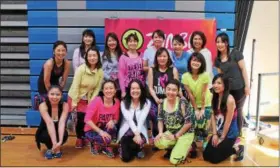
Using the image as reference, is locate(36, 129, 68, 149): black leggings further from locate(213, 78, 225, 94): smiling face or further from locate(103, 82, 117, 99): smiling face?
locate(213, 78, 225, 94): smiling face

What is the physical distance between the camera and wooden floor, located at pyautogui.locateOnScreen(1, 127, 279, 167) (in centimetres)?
296

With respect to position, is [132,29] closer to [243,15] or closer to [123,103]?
[123,103]

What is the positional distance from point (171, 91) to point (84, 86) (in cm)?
97

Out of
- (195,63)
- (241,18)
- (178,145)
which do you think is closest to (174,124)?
(178,145)

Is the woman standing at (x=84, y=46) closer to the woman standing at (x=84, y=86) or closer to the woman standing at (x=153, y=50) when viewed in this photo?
the woman standing at (x=84, y=86)

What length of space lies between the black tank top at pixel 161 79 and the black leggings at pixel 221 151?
75 centimetres

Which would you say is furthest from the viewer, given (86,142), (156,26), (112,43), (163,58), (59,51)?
(156,26)

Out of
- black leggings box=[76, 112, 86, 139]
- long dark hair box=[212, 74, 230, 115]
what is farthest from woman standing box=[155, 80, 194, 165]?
black leggings box=[76, 112, 86, 139]

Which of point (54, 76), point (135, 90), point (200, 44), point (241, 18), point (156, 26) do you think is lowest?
point (135, 90)

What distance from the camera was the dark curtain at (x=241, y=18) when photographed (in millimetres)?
3996

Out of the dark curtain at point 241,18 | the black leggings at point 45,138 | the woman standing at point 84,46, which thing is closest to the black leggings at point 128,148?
the black leggings at point 45,138

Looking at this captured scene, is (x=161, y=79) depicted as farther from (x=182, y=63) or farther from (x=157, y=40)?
(x=157, y=40)

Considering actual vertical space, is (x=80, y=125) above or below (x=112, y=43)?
below

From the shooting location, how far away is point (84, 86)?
10.9ft
